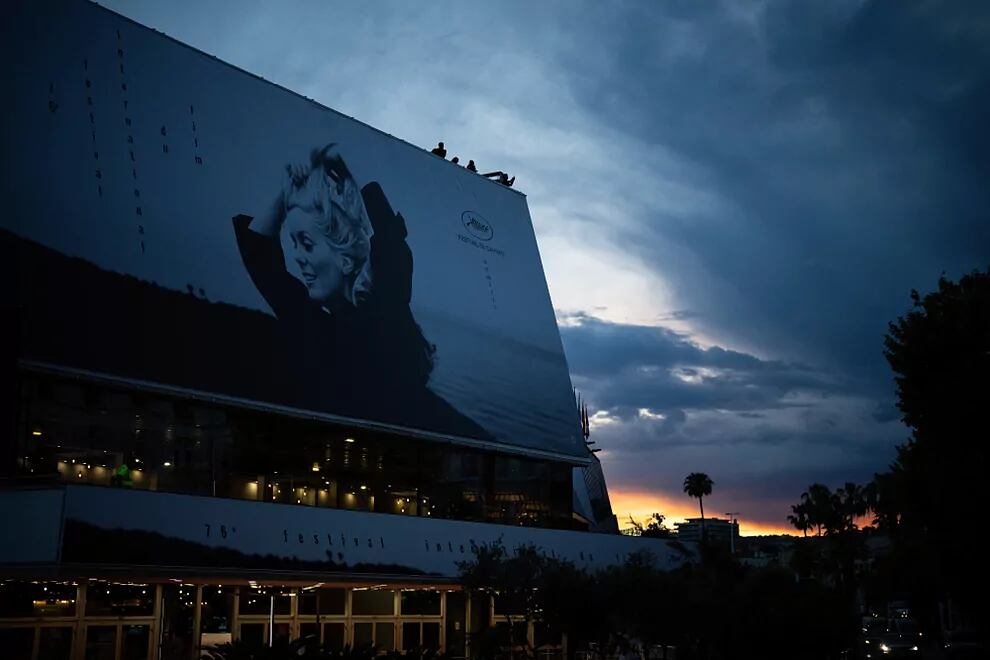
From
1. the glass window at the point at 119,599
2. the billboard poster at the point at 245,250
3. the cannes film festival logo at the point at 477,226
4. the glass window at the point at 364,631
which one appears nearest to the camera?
the glass window at the point at 119,599

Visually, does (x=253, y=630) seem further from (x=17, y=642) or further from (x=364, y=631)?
(x=17, y=642)

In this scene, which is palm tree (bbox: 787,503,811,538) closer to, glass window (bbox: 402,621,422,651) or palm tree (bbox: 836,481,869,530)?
palm tree (bbox: 836,481,869,530)

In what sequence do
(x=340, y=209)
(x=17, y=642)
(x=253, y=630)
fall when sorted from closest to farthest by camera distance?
(x=17, y=642)
(x=253, y=630)
(x=340, y=209)

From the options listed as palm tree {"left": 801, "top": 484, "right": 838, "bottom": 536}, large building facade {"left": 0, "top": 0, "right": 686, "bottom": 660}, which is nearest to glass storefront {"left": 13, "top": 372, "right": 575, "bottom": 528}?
large building facade {"left": 0, "top": 0, "right": 686, "bottom": 660}

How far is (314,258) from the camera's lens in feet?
120

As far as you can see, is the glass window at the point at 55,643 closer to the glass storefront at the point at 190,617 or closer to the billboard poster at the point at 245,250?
the glass storefront at the point at 190,617

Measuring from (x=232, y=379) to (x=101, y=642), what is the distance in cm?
903

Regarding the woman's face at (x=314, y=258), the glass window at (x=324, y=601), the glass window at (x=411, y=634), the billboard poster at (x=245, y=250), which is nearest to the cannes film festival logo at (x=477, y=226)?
the billboard poster at (x=245, y=250)

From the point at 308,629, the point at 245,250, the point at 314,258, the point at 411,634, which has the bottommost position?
the point at 411,634

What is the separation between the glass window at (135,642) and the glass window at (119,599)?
0.39 metres

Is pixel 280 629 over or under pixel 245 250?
under

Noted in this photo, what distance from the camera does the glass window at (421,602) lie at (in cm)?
3412

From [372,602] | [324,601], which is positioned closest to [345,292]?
[372,602]

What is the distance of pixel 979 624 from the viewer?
33000 millimetres
